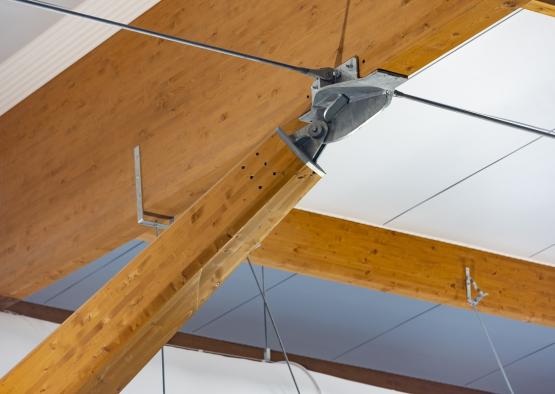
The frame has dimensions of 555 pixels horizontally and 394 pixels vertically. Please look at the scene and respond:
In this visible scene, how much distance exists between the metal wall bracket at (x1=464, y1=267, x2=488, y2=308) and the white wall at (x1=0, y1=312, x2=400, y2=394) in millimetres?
632

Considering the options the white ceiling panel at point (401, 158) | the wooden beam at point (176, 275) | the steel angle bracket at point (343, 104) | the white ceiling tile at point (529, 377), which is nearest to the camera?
the steel angle bracket at point (343, 104)

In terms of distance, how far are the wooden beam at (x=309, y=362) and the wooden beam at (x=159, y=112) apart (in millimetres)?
927

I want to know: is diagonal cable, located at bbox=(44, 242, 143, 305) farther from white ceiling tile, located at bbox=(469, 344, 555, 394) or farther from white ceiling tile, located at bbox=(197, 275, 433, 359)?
white ceiling tile, located at bbox=(469, 344, 555, 394)

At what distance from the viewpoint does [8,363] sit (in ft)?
15.3

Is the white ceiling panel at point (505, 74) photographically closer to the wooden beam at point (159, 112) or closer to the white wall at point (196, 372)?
the wooden beam at point (159, 112)

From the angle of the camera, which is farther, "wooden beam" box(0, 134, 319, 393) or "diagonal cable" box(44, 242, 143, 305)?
"diagonal cable" box(44, 242, 143, 305)

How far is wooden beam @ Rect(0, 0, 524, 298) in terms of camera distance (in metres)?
3.69

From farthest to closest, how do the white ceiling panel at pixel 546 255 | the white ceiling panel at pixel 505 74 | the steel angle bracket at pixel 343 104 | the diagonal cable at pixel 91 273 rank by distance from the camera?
the white ceiling panel at pixel 546 255 < the diagonal cable at pixel 91 273 < the white ceiling panel at pixel 505 74 < the steel angle bracket at pixel 343 104

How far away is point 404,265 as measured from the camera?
5.32 metres

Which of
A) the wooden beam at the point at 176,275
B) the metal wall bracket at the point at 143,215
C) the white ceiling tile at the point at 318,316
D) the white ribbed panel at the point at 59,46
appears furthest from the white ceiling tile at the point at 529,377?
the wooden beam at the point at 176,275

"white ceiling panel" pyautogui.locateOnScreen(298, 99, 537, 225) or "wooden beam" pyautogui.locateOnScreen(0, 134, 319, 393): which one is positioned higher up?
"white ceiling panel" pyautogui.locateOnScreen(298, 99, 537, 225)

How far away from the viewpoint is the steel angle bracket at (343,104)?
3.36m

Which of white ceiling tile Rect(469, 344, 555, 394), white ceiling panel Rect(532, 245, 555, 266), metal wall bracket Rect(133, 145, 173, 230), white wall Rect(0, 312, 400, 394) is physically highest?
white ceiling tile Rect(469, 344, 555, 394)

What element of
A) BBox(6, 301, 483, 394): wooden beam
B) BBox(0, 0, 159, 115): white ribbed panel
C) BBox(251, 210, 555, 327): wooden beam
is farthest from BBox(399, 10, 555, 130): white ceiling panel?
BBox(6, 301, 483, 394): wooden beam
